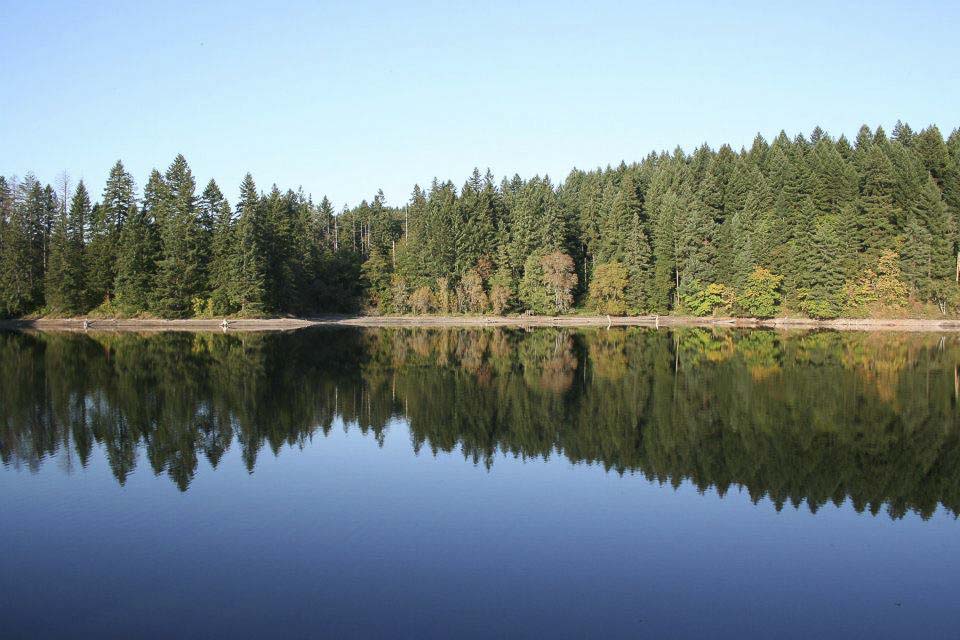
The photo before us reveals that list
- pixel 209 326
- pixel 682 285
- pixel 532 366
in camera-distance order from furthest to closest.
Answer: pixel 682 285, pixel 209 326, pixel 532 366

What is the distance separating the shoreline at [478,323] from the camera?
209 feet

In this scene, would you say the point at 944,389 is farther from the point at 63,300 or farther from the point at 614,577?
the point at 63,300

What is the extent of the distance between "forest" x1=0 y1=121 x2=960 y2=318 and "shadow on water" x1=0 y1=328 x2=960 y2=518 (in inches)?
1006

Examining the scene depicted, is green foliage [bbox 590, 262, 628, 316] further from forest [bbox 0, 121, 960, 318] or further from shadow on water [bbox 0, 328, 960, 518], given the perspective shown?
shadow on water [bbox 0, 328, 960, 518]

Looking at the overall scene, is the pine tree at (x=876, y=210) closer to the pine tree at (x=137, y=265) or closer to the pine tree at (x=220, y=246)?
the pine tree at (x=220, y=246)

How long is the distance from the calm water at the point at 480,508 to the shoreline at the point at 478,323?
3841 centimetres

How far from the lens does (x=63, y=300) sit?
70625mm

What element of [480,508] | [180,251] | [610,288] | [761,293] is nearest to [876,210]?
[761,293]

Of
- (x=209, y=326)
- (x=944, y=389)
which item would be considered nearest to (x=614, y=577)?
(x=944, y=389)

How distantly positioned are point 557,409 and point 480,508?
398 inches

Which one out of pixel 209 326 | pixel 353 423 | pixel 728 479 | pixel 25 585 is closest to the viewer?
pixel 25 585

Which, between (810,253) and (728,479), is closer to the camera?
(728,479)

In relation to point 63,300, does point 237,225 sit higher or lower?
higher

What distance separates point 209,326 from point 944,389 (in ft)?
188
